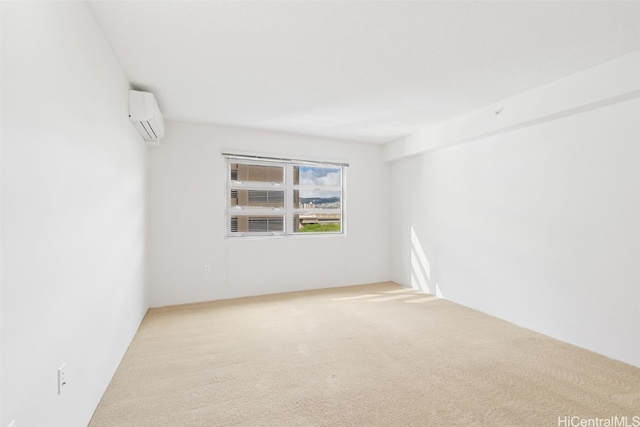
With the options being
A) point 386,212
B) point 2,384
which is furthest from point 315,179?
point 2,384

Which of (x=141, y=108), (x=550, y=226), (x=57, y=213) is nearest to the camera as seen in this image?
(x=57, y=213)

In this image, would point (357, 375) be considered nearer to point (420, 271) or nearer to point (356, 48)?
point (356, 48)

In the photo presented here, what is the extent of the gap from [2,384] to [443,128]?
174 inches

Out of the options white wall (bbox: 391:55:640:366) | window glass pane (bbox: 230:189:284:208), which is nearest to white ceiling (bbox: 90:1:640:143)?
white wall (bbox: 391:55:640:366)

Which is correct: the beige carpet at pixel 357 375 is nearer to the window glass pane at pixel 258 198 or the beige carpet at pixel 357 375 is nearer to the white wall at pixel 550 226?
the white wall at pixel 550 226

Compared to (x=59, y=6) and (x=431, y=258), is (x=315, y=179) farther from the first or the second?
(x=59, y=6)

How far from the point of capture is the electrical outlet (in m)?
1.37

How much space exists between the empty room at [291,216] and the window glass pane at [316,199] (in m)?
0.24

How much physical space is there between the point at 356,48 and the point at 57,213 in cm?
212

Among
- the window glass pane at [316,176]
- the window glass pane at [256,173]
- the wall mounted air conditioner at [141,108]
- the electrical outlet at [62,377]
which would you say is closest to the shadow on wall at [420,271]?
the window glass pane at [316,176]

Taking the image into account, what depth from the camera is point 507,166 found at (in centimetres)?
334

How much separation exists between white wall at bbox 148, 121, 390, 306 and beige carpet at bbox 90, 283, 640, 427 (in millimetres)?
731

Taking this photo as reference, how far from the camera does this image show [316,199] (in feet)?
16.2

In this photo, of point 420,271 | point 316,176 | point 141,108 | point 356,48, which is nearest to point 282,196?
point 316,176
